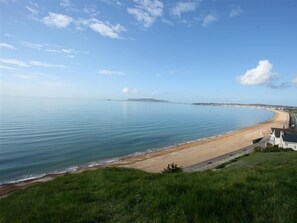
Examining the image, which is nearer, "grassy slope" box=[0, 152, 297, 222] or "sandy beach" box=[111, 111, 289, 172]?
"grassy slope" box=[0, 152, 297, 222]

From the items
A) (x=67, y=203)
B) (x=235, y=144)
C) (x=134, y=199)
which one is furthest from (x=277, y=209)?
(x=235, y=144)

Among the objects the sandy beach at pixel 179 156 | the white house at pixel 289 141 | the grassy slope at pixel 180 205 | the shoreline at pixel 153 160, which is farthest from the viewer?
the white house at pixel 289 141

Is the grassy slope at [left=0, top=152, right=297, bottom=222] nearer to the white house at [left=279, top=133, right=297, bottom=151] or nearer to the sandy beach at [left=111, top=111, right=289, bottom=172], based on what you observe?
the sandy beach at [left=111, top=111, right=289, bottom=172]

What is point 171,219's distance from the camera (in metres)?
5.36

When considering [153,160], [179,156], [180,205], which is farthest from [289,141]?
[180,205]

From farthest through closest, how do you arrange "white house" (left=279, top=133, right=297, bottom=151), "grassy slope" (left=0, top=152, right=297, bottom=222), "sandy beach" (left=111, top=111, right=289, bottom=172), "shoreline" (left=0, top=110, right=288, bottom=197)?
"white house" (left=279, top=133, right=297, bottom=151), "sandy beach" (left=111, top=111, right=289, bottom=172), "shoreline" (left=0, top=110, right=288, bottom=197), "grassy slope" (left=0, top=152, right=297, bottom=222)

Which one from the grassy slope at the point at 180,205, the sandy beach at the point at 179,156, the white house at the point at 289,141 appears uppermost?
the grassy slope at the point at 180,205

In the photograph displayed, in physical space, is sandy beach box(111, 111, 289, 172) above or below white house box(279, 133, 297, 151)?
below

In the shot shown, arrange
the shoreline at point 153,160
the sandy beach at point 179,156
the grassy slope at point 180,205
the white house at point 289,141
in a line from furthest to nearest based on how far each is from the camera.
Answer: the white house at point 289,141 → the sandy beach at point 179,156 → the shoreline at point 153,160 → the grassy slope at point 180,205

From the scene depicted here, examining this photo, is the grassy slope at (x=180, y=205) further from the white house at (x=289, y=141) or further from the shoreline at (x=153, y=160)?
the white house at (x=289, y=141)

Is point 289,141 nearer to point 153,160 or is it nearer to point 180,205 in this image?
point 153,160

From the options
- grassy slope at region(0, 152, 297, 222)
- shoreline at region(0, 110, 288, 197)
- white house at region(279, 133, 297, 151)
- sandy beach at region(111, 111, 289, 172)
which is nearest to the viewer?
grassy slope at region(0, 152, 297, 222)

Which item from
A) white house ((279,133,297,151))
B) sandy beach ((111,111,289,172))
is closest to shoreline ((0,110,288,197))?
sandy beach ((111,111,289,172))

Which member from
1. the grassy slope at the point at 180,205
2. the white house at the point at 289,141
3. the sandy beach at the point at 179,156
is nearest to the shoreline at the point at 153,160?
the sandy beach at the point at 179,156
